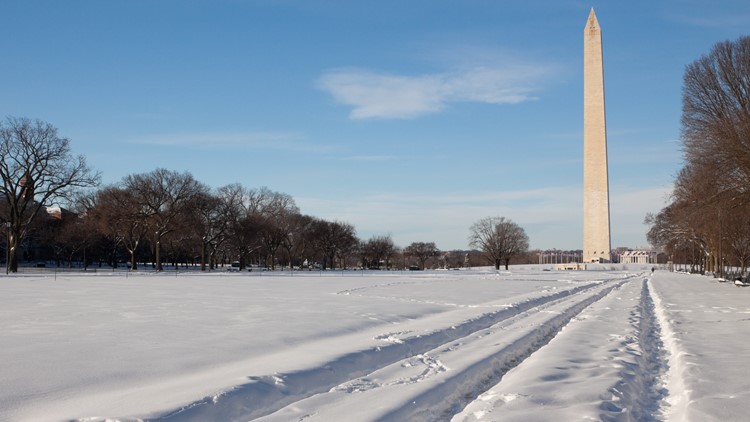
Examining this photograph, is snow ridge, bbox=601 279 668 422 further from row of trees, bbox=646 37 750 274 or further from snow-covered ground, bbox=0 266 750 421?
row of trees, bbox=646 37 750 274

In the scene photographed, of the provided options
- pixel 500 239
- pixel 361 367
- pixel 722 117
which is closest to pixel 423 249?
pixel 500 239

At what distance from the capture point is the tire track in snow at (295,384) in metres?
7.50

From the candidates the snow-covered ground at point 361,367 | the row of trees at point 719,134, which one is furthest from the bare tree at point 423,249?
the snow-covered ground at point 361,367

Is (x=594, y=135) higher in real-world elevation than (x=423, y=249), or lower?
higher

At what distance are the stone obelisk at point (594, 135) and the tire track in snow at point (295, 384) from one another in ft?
210

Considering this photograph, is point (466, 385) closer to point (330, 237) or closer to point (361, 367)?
point (361, 367)

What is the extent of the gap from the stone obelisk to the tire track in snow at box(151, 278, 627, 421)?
2523 inches

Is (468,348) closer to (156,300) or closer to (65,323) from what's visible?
(65,323)

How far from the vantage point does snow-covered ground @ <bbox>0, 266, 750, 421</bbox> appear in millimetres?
7551

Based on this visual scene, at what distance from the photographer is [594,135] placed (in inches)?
2921

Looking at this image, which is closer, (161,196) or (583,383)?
(583,383)

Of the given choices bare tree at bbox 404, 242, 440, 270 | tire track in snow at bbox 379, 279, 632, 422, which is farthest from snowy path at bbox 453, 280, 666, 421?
bare tree at bbox 404, 242, 440, 270

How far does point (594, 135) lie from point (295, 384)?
232 feet

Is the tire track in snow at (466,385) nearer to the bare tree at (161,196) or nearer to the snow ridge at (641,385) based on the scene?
the snow ridge at (641,385)
